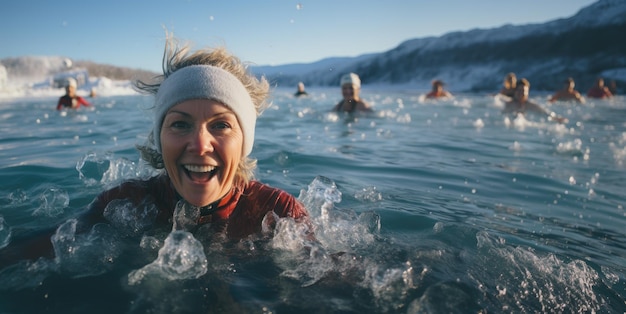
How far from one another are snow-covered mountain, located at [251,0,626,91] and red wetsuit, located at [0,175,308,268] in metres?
42.6

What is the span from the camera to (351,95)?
11.6 meters

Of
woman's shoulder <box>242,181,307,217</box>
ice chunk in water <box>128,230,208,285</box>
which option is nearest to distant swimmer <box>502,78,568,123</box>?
woman's shoulder <box>242,181,307,217</box>

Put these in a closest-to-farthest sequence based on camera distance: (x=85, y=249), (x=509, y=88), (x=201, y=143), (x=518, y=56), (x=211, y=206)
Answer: (x=201, y=143) < (x=85, y=249) < (x=211, y=206) < (x=509, y=88) < (x=518, y=56)

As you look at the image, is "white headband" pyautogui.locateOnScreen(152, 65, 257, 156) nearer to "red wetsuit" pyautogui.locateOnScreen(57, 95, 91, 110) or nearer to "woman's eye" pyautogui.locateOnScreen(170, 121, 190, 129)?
"woman's eye" pyautogui.locateOnScreen(170, 121, 190, 129)

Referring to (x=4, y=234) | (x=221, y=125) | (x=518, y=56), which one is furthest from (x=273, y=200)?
(x=518, y=56)

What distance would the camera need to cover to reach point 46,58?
46.8m

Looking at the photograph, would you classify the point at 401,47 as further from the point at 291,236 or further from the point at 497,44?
the point at 291,236

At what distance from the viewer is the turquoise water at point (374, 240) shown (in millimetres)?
2002

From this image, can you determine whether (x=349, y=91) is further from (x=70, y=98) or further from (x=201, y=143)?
(x=201, y=143)

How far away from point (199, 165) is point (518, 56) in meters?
63.2

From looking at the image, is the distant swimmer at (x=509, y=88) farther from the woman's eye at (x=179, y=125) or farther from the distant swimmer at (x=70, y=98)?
the woman's eye at (x=179, y=125)

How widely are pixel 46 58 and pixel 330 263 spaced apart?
5430cm

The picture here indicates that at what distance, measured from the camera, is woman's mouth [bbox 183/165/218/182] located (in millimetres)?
2178

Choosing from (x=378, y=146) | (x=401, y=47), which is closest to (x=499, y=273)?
(x=378, y=146)
